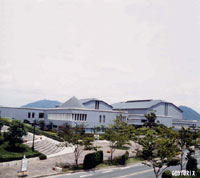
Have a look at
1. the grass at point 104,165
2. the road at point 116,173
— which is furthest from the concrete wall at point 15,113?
the road at point 116,173

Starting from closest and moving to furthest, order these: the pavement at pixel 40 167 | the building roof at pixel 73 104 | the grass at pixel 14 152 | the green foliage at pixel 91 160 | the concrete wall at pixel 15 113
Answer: the pavement at pixel 40 167 < the grass at pixel 14 152 < the green foliage at pixel 91 160 < the concrete wall at pixel 15 113 < the building roof at pixel 73 104

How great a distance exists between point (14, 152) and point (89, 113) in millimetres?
28282

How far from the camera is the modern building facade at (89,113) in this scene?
2302 inches

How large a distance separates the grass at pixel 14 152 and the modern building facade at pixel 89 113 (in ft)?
64.1

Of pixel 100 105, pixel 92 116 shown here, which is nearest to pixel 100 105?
pixel 100 105

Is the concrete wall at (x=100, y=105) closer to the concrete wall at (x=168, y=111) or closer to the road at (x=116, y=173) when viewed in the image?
the concrete wall at (x=168, y=111)

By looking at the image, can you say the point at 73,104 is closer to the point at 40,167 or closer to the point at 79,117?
the point at 79,117

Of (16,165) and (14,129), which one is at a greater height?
(14,129)

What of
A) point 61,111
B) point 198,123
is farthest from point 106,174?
point 198,123

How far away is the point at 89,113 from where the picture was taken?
59.5m

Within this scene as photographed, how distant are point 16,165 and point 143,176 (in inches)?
747

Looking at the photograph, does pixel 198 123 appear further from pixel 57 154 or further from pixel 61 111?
pixel 57 154

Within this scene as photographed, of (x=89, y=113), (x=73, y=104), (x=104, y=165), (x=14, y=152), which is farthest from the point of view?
(x=73, y=104)

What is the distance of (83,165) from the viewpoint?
31.3 meters
